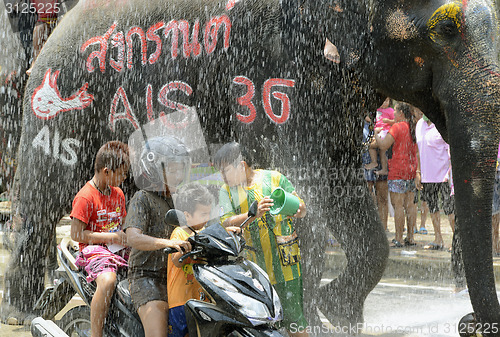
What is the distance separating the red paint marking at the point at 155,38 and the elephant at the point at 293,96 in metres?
0.01

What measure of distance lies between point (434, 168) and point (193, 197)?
519cm

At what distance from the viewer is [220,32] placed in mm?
4711

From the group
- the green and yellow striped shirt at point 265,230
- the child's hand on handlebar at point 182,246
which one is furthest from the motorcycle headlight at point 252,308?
the green and yellow striped shirt at point 265,230

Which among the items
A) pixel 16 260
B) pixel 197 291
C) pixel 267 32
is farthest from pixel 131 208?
pixel 16 260

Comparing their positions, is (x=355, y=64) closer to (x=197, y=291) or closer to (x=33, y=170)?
(x=197, y=291)

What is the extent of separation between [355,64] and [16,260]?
2.78 metres

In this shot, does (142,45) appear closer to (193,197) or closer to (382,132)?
(193,197)

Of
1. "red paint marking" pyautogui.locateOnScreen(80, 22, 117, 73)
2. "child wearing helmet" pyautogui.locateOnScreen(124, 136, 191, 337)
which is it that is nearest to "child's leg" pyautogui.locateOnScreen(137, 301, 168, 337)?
"child wearing helmet" pyautogui.locateOnScreen(124, 136, 191, 337)

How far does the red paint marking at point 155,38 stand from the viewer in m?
4.96

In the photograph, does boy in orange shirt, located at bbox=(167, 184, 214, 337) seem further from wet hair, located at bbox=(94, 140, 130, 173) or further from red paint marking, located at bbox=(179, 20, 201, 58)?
red paint marking, located at bbox=(179, 20, 201, 58)

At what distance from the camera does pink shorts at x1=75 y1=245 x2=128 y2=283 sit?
345 cm

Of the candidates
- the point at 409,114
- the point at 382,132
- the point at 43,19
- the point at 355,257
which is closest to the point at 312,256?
the point at 355,257

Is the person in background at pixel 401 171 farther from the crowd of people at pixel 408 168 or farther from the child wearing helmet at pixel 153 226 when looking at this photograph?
the child wearing helmet at pixel 153 226

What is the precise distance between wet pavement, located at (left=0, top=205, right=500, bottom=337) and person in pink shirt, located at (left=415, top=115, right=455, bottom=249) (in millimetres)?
445
